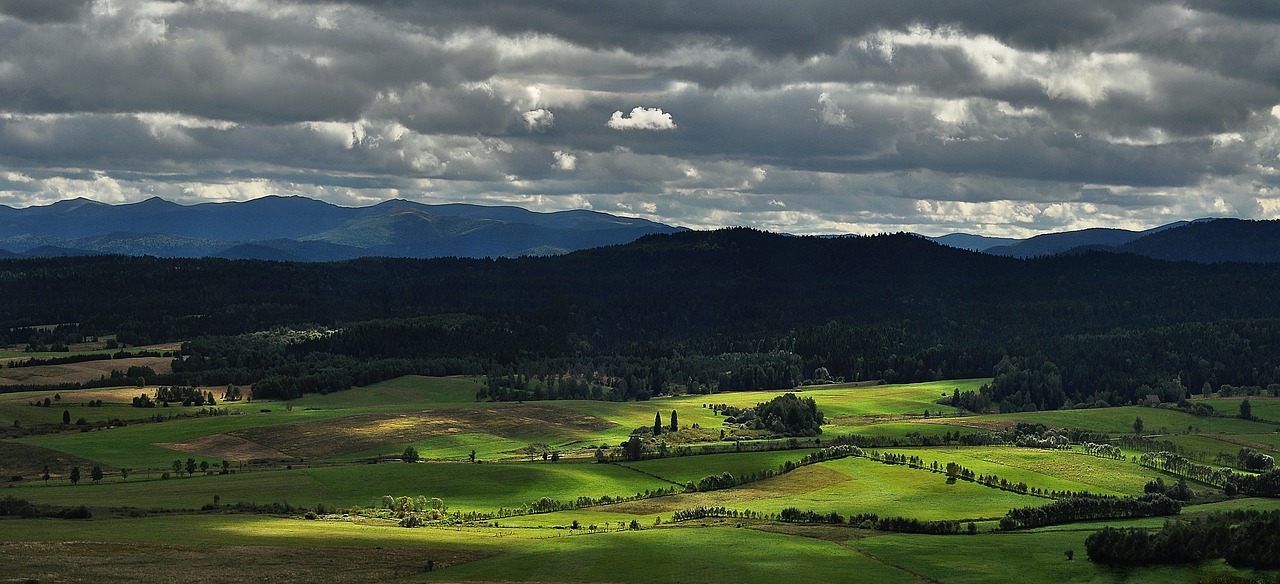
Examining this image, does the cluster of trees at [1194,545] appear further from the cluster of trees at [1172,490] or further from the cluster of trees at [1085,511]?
the cluster of trees at [1172,490]

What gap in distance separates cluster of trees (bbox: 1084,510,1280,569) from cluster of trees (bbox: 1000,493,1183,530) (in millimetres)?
18455

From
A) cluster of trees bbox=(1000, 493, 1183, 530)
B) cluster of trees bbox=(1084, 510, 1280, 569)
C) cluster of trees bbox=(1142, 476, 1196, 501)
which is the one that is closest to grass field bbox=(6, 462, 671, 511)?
cluster of trees bbox=(1000, 493, 1183, 530)

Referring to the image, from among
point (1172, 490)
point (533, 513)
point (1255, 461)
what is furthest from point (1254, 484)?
point (533, 513)

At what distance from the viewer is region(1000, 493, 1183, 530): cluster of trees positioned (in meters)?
118

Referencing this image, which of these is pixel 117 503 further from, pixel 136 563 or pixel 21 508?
pixel 136 563

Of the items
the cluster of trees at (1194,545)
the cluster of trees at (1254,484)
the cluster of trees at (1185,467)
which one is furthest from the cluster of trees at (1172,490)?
the cluster of trees at (1194,545)

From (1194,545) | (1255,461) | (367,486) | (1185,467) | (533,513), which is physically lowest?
(533,513)

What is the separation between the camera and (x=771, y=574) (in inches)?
3605

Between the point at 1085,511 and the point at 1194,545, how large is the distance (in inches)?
1025

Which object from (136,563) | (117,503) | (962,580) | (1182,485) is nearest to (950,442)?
(1182,485)

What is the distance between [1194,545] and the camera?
3748 inches

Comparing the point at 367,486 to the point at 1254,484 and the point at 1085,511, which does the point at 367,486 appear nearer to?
the point at 1085,511

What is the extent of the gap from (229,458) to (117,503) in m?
54.0

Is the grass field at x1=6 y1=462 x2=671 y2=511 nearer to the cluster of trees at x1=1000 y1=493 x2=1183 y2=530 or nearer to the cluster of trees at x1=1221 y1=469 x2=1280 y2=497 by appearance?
the cluster of trees at x1=1000 y1=493 x2=1183 y2=530
